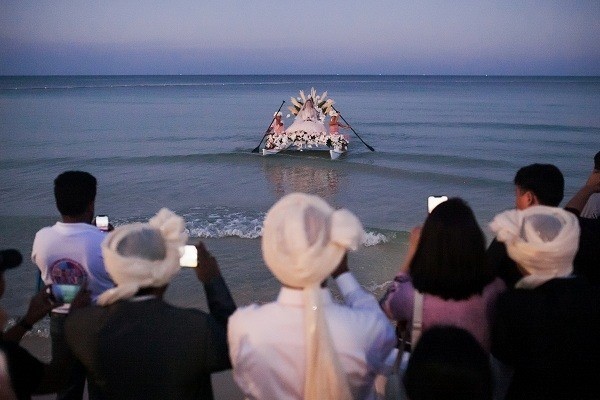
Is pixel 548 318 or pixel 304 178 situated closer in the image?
pixel 548 318

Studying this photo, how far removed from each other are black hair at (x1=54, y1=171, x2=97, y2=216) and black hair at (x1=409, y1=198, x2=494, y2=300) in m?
1.59

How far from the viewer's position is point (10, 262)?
197 centimetres

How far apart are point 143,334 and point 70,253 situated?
99cm

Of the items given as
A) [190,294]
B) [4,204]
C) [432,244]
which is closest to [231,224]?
[190,294]

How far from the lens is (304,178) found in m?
13.6

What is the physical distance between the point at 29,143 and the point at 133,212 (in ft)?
39.2

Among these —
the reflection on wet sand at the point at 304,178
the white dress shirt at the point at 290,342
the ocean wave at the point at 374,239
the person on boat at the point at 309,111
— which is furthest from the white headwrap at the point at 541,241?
the person on boat at the point at 309,111

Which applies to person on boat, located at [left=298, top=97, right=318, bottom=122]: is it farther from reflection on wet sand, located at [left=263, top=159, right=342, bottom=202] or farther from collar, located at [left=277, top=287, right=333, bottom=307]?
collar, located at [left=277, top=287, right=333, bottom=307]

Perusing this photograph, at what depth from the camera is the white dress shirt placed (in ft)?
6.31

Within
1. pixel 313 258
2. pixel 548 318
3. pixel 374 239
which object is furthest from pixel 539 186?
pixel 374 239

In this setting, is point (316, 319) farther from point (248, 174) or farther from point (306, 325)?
point (248, 174)

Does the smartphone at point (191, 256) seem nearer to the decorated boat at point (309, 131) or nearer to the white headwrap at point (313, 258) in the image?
the white headwrap at point (313, 258)

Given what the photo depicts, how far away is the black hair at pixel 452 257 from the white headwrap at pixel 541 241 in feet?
0.36

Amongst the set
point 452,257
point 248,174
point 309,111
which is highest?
point 452,257
